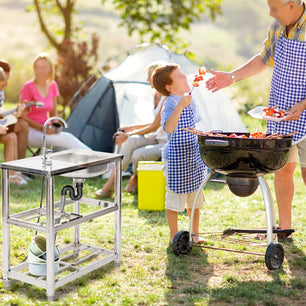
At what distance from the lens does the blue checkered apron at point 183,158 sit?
3.63 metres

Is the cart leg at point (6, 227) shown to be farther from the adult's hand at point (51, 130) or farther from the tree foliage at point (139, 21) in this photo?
the tree foliage at point (139, 21)

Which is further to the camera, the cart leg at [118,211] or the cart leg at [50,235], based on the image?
the cart leg at [118,211]

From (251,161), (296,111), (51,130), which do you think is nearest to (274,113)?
(296,111)

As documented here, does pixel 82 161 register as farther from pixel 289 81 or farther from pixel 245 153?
pixel 289 81

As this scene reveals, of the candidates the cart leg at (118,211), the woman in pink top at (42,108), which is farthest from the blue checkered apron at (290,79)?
the woman in pink top at (42,108)

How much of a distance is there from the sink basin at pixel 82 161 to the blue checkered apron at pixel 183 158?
58 cm

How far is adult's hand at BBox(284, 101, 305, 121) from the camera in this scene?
3479 millimetres

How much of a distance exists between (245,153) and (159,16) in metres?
7.36

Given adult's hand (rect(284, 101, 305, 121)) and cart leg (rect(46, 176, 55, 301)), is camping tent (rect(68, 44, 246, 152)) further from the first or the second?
cart leg (rect(46, 176, 55, 301))

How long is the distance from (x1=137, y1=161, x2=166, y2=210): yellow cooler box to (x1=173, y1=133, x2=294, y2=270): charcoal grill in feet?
4.62

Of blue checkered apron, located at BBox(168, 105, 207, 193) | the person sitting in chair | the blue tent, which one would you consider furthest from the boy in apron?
the blue tent

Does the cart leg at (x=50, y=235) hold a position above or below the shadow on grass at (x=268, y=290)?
above

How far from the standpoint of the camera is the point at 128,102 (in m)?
6.51

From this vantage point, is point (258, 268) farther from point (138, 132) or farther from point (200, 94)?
point (200, 94)
